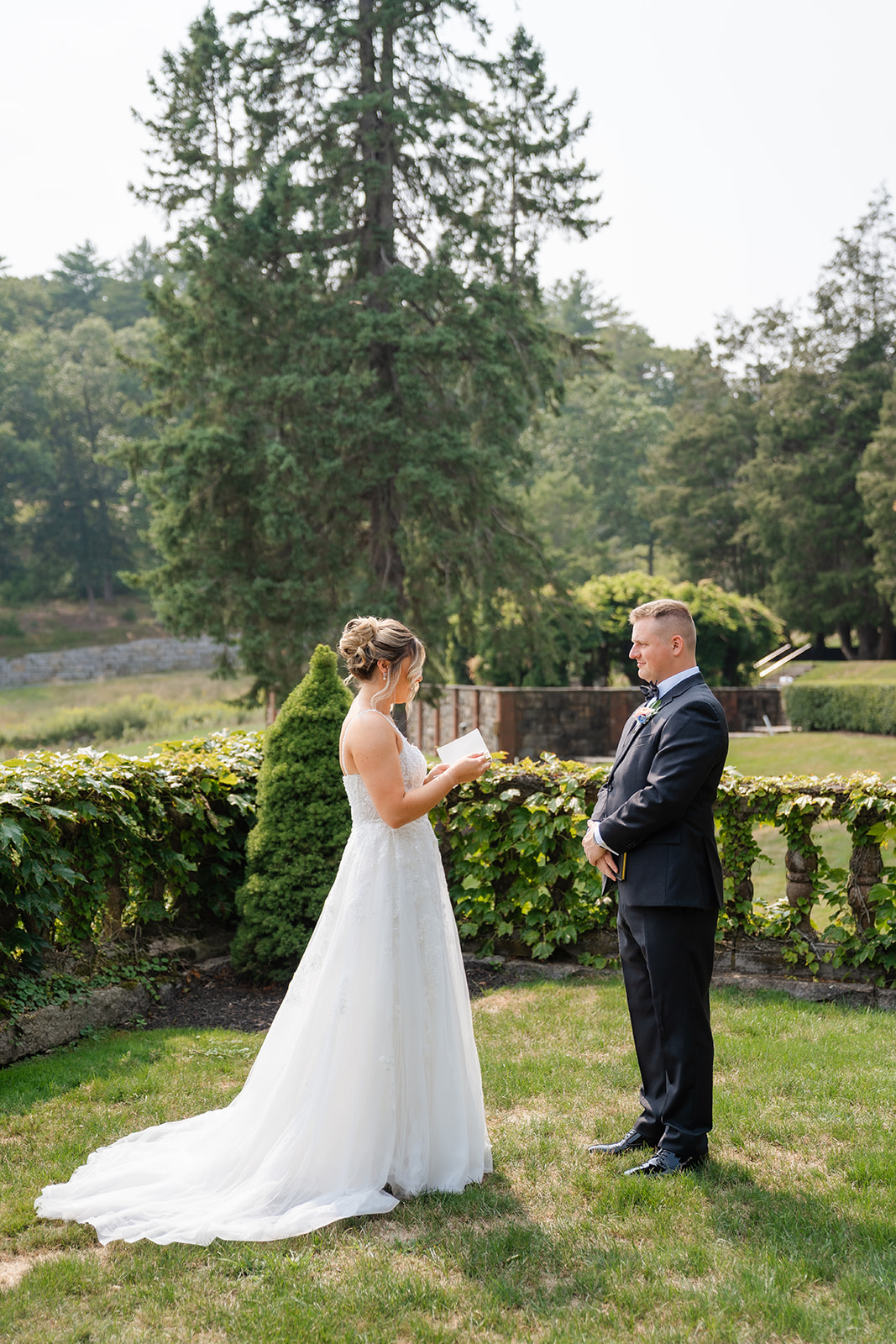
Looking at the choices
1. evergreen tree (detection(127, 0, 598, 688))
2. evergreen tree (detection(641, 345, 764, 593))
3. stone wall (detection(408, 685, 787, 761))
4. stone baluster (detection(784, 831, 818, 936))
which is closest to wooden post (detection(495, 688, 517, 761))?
stone wall (detection(408, 685, 787, 761))

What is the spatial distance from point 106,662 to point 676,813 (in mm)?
46046

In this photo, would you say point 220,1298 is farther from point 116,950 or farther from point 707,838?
point 116,950

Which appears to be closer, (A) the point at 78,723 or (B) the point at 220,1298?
(B) the point at 220,1298

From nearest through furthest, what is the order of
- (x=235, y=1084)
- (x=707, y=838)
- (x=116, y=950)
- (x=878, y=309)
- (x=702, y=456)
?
(x=707, y=838) < (x=235, y=1084) < (x=116, y=950) < (x=878, y=309) < (x=702, y=456)

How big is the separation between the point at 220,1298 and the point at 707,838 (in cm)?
216

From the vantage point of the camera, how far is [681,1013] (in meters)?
3.71

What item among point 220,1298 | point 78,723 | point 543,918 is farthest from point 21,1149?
point 78,723

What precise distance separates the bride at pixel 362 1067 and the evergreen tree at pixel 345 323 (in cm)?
1428

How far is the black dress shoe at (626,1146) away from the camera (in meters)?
3.86

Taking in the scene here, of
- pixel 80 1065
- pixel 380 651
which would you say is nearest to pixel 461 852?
pixel 80 1065

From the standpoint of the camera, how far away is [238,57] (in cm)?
1895

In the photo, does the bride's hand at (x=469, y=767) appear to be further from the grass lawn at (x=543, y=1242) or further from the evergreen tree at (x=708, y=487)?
the evergreen tree at (x=708, y=487)

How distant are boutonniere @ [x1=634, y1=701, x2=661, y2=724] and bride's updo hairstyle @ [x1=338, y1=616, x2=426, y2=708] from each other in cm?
90

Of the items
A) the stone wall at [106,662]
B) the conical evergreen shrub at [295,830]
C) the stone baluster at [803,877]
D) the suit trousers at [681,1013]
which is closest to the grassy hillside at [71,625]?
the stone wall at [106,662]
